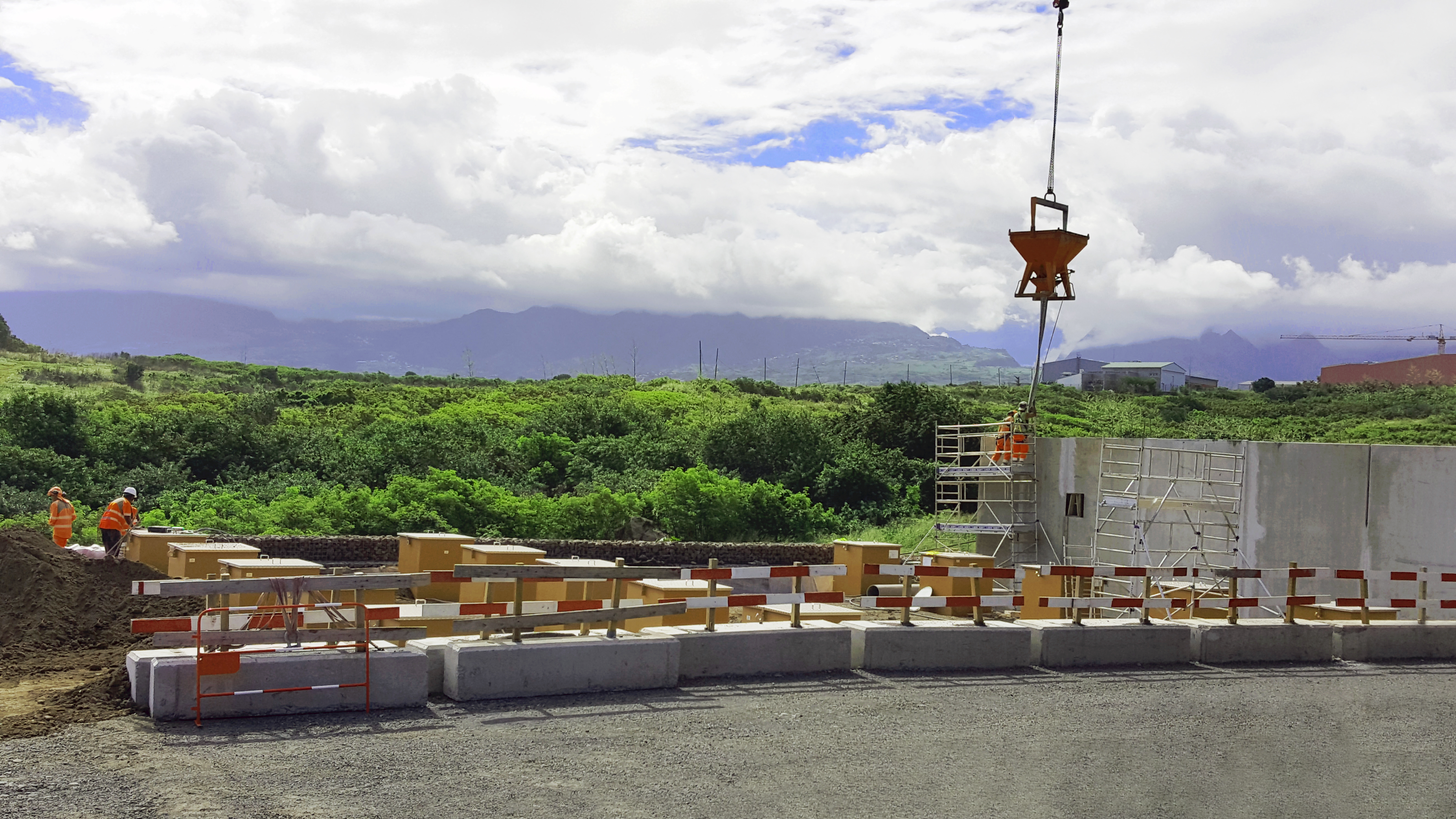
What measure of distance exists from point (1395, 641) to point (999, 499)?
12.0 metres

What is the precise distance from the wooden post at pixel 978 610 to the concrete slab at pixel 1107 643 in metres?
0.49

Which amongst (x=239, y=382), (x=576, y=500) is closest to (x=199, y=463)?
(x=576, y=500)

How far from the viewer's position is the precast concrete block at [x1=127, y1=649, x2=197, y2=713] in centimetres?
891

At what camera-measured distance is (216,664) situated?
871 centimetres

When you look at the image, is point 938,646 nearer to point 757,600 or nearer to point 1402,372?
point 757,600

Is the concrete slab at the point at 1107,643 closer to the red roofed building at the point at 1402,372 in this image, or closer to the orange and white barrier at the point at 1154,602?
the orange and white barrier at the point at 1154,602

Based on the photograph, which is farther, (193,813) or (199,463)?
(199,463)

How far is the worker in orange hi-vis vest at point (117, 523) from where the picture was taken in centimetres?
1806

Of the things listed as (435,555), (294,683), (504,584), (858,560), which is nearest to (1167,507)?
(858,560)

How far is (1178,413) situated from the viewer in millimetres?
60250

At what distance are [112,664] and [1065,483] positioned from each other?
63.3 feet

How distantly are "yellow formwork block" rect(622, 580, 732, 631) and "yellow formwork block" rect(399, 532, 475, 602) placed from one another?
11.0 ft

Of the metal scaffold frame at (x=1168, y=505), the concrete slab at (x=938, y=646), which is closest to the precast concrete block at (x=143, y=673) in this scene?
the concrete slab at (x=938, y=646)

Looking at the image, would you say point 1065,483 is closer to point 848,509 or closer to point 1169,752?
point 848,509
